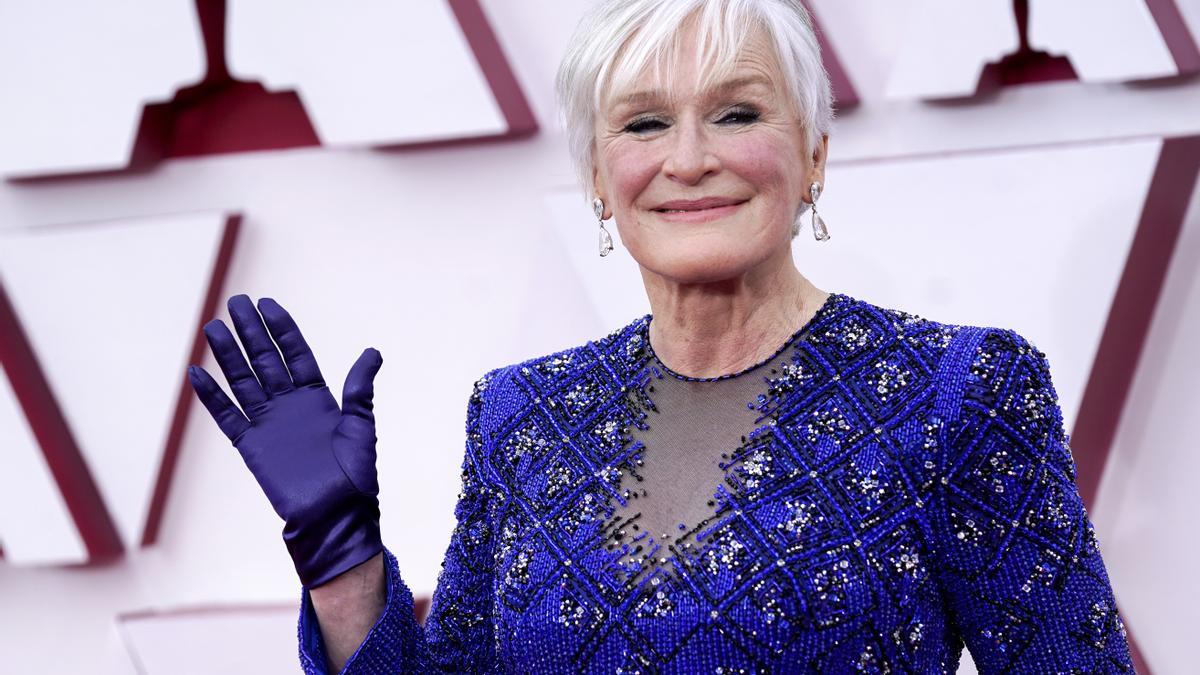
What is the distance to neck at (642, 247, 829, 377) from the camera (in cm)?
112

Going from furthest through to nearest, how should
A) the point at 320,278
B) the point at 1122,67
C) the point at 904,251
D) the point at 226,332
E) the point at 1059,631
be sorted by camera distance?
the point at 320,278 → the point at 904,251 → the point at 1122,67 → the point at 226,332 → the point at 1059,631

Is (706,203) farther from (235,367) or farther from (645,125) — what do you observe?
(235,367)

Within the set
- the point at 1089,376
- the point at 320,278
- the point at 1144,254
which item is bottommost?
the point at 1089,376

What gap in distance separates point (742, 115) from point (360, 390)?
1.35 feet

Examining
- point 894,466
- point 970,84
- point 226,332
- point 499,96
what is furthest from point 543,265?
point 894,466

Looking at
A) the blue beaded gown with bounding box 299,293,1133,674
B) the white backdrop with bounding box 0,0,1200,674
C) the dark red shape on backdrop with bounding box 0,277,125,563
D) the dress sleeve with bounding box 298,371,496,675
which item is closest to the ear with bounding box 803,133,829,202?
the blue beaded gown with bounding box 299,293,1133,674

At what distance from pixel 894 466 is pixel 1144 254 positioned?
3.31 ft

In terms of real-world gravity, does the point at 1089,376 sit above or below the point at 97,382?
below

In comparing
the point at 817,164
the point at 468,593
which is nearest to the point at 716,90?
the point at 817,164

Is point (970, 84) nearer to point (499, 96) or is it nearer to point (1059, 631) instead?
point (499, 96)

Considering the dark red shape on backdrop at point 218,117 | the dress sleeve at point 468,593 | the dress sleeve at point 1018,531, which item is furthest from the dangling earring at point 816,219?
the dark red shape on backdrop at point 218,117

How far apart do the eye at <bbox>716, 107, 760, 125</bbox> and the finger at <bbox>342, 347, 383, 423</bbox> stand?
0.37 metres

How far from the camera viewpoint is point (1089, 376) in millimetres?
1824

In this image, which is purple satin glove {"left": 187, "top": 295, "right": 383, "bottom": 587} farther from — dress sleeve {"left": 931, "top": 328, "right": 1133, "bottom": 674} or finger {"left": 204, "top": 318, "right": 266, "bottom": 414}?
dress sleeve {"left": 931, "top": 328, "right": 1133, "bottom": 674}
